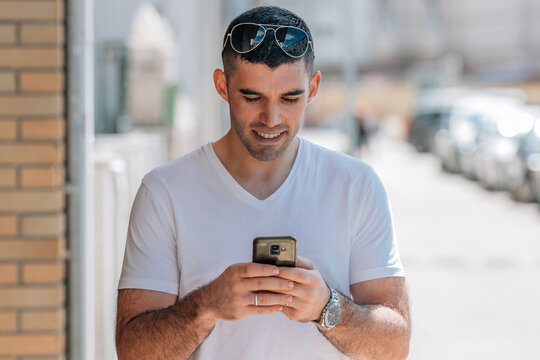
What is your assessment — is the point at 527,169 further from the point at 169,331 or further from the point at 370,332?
the point at 169,331

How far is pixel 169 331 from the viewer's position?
204 centimetres

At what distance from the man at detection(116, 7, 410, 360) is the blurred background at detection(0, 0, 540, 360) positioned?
120cm

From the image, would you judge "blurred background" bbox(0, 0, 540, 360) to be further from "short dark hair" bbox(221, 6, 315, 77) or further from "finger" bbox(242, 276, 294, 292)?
"finger" bbox(242, 276, 294, 292)

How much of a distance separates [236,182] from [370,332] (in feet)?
1.76

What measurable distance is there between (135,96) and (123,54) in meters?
0.68

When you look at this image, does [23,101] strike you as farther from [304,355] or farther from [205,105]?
[205,105]

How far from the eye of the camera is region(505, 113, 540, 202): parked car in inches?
638

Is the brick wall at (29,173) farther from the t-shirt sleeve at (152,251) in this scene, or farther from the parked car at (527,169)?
the parked car at (527,169)

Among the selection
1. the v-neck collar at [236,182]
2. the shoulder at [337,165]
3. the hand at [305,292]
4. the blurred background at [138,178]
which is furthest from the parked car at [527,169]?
the hand at [305,292]

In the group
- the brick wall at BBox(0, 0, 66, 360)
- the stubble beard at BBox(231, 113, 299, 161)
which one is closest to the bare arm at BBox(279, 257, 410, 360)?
the stubble beard at BBox(231, 113, 299, 161)

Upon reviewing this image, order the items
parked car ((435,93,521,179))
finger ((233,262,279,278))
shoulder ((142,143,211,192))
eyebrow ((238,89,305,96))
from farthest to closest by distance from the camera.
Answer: parked car ((435,93,521,179)) → shoulder ((142,143,211,192)) → eyebrow ((238,89,305,96)) → finger ((233,262,279,278))

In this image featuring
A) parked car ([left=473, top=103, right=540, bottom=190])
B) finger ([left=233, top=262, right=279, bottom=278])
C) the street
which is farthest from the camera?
parked car ([left=473, top=103, right=540, bottom=190])

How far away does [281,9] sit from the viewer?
7.48 feet

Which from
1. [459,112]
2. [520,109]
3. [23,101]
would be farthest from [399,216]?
[23,101]
